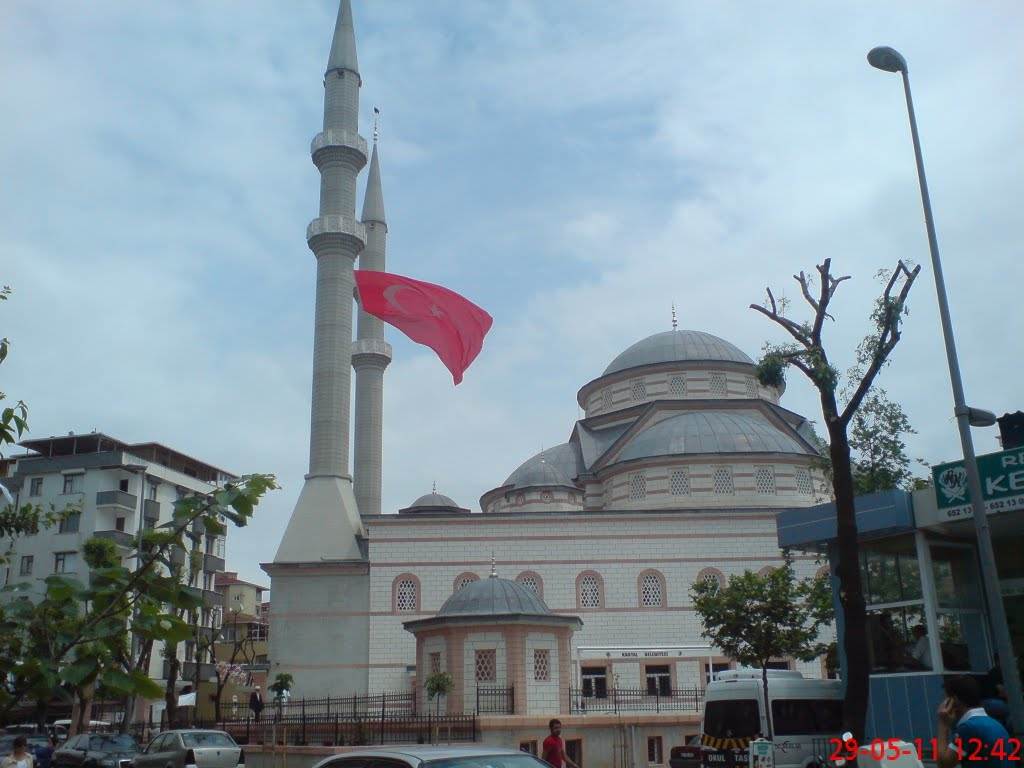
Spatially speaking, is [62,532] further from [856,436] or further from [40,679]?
[40,679]

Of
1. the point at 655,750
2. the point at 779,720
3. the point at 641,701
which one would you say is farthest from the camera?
the point at 641,701

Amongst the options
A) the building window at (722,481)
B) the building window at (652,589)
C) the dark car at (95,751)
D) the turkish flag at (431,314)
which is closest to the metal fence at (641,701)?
the building window at (652,589)

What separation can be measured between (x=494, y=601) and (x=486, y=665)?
5.36ft

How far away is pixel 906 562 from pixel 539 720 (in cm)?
1084

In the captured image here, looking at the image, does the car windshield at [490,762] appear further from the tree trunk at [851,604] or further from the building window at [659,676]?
the building window at [659,676]

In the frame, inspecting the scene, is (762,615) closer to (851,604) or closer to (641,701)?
(641,701)

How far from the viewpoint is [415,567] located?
35500 millimetres

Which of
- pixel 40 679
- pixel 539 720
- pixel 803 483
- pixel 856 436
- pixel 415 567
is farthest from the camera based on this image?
pixel 803 483

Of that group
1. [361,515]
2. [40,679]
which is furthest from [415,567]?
[40,679]

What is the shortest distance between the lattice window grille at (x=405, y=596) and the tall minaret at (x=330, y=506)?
→ 3.52 ft

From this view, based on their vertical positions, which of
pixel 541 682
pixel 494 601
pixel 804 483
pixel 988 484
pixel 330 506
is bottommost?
pixel 541 682

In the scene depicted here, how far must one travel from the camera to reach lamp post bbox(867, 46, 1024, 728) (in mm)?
9516

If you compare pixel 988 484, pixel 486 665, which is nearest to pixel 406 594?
pixel 486 665

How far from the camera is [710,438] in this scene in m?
39.0
